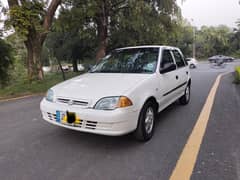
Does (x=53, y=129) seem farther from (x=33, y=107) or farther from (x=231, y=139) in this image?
(x=231, y=139)

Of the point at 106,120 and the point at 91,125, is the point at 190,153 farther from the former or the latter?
the point at 91,125

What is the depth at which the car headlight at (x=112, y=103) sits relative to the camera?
8.57 feet

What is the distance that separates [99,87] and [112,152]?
38.2 inches

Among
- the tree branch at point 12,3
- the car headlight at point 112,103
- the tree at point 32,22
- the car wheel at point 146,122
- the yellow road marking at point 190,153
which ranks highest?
the tree branch at point 12,3

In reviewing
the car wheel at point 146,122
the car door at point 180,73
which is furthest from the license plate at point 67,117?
the car door at point 180,73

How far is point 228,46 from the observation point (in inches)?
1833

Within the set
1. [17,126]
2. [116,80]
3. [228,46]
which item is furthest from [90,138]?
[228,46]

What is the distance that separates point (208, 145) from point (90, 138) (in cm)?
185

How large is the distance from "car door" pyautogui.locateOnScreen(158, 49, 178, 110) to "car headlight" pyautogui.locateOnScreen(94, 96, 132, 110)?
103 centimetres

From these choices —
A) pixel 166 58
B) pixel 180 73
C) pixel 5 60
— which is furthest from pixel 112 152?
pixel 5 60

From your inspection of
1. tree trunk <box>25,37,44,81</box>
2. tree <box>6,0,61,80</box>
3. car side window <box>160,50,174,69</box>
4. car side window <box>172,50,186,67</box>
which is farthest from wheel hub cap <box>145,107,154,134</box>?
tree trunk <box>25,37,44,81</box>

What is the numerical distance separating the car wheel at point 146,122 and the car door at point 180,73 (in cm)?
139

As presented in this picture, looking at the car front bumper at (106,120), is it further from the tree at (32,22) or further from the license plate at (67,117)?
the tree at (32,22)

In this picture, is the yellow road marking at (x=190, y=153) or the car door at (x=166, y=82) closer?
the yellow road marking at (x=190, y=153)
